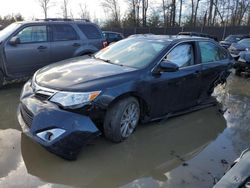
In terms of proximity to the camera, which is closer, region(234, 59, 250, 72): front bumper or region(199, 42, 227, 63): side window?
region(199, 42, 227, 63): side window

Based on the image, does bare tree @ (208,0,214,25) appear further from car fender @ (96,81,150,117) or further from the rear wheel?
car fender @ (96,81,150,117)

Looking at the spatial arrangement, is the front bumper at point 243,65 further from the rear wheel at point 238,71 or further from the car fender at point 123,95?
the car fender at point 123,95

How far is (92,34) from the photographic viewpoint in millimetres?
8383

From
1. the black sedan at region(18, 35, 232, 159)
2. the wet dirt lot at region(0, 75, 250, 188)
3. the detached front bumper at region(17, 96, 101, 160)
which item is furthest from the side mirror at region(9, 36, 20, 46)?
the detached front bumper at region(17, 96, 101, 160)

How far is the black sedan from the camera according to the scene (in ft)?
11.3

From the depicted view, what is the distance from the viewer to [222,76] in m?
6.27

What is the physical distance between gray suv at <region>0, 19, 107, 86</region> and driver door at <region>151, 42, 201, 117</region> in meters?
3.69

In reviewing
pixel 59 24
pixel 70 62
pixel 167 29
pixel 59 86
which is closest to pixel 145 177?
pixel 59 86

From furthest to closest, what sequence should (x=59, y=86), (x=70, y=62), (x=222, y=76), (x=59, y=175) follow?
(x=222, y=76), (x=70, y=62), (x=59, y=86), (x=59, y=175)

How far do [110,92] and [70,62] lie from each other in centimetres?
143

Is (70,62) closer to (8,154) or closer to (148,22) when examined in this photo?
(8,154)

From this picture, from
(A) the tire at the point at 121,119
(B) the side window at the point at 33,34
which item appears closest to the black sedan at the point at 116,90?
(A) the tire at the point at 121,119

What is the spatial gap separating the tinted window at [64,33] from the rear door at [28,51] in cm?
28

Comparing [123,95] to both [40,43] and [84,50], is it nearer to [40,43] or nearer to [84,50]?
[40,43]
